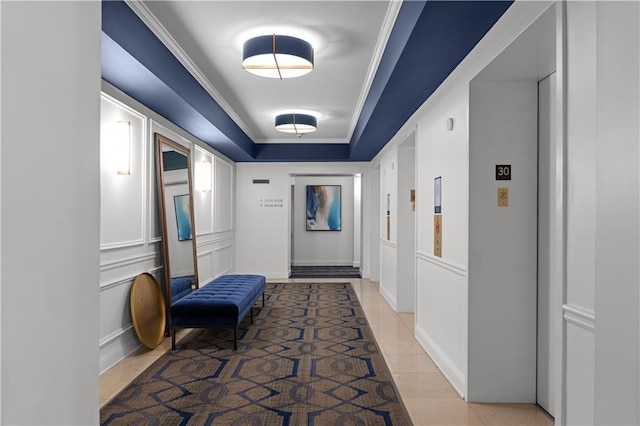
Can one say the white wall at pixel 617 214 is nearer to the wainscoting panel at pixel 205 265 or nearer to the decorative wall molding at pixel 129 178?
the decorative wall molding at pixel 129 178

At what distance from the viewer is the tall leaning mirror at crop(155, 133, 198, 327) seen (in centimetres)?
499

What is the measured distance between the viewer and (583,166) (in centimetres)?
180

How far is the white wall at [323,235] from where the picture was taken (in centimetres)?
1237

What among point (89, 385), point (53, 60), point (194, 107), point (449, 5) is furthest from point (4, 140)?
point (194, 107)

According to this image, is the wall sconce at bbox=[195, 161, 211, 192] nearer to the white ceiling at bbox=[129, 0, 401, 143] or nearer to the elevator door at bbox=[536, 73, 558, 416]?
the white ceiling at bbox=[129, 0, 401, 143]

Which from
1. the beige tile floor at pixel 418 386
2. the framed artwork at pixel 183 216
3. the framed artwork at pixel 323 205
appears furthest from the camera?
the framed artwork at pixel 323 205

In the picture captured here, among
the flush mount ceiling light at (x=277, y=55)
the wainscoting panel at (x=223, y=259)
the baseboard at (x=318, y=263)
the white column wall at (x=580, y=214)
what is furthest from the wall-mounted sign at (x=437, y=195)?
the baseboard at (x=318, y=263)

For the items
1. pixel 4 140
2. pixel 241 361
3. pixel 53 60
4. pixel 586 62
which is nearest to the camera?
pixel 4 140

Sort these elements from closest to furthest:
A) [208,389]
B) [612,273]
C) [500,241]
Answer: [612,273]
[500,241]
[208,389]

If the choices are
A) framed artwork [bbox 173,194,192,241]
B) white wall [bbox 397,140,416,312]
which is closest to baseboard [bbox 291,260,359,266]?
white wall [bbox 397,140,416,312]

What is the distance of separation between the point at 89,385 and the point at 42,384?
21 cm

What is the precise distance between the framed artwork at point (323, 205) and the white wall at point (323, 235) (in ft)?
0.38

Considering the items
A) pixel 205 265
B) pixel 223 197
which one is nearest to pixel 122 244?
pixel 205 265

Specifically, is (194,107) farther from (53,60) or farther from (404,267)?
(53,60)
